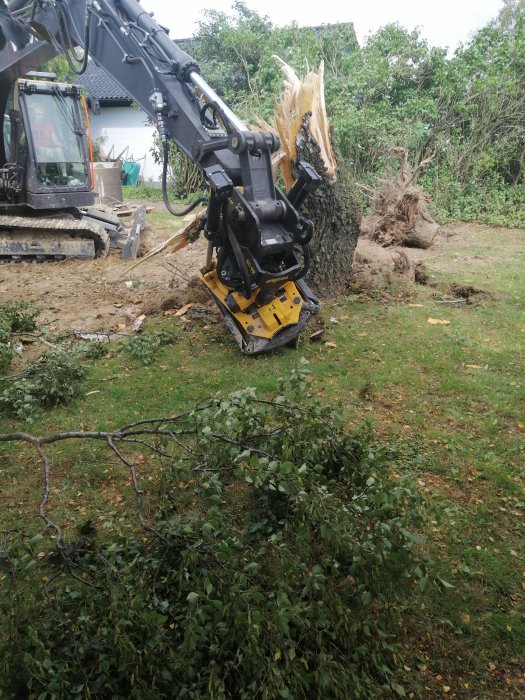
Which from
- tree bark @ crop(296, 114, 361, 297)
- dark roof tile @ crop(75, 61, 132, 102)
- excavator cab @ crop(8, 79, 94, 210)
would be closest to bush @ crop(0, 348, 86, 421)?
tree bark @ crop(296, 114, 361, 297)

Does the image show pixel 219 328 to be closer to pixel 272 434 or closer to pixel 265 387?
pixel 265 387

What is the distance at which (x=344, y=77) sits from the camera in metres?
16.1

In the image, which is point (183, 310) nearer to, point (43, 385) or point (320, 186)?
point (320, 186)

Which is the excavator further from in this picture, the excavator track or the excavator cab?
the excavator track

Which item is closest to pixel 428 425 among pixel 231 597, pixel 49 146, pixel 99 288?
pixel 231 597

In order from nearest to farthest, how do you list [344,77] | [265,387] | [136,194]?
[265,387], [344,77], [136,194]

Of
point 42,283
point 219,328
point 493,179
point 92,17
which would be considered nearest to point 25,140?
point 42,283

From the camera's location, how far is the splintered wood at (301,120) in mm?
7047

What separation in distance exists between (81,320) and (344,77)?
12088mm

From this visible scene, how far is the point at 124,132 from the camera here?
26.3 metres

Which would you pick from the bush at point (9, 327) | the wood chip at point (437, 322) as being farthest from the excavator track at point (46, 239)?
the wood chip at point (437, 322)

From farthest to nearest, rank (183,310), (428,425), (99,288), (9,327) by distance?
(99,288)
(183,310)
(9,327)
(428,425)

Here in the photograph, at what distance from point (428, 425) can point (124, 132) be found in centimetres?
2492

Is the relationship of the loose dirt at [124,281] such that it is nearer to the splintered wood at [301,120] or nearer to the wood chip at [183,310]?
the wood chip at [183,310]
